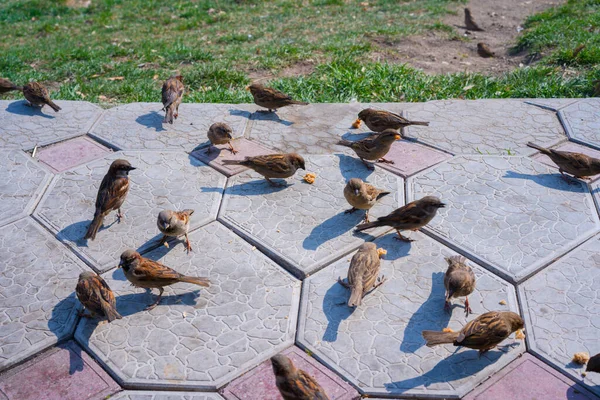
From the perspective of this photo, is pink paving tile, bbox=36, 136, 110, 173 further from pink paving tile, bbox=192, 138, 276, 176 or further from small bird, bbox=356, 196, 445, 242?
small bird, bbox=356, 196, 445, 242

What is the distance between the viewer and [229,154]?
7.39m

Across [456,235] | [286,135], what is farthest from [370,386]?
[286,135]

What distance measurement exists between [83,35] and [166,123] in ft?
27.0

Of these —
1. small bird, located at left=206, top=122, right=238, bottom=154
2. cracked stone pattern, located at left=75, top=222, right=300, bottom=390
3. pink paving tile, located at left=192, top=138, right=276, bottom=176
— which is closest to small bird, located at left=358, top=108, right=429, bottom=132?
pink paving tile, located at left=192, top=138, right=276, bottom=176

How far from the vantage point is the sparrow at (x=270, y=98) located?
8.28m

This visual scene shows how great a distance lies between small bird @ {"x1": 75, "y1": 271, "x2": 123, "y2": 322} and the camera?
4621 millimetres

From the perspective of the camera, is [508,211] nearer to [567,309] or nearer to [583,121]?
[567,309]

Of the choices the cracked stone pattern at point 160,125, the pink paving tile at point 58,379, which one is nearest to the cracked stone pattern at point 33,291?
the pink paving tile at point 58,379

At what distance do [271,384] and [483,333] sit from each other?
63.7 inches

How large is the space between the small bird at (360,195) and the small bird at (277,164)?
2.78 ft

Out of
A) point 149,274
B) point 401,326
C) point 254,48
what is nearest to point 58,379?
point 149,274

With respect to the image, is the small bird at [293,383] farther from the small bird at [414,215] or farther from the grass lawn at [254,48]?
the grass lawn at [254,48]

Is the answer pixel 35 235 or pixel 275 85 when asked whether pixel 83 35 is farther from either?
pixel 35 235

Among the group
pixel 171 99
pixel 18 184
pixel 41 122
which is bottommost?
pixel 41 122
